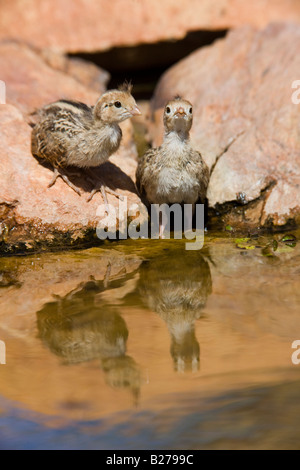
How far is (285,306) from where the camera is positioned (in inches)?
180

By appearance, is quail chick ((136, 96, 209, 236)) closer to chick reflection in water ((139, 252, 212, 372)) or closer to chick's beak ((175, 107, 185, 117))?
chick's beak ((175, 107, 185, 117))

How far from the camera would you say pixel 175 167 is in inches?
252

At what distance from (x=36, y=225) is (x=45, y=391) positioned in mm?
2941

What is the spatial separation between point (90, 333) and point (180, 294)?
40.2 inches

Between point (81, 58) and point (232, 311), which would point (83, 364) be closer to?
point (232, 311)

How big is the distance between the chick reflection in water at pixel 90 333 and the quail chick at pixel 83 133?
1768 mm

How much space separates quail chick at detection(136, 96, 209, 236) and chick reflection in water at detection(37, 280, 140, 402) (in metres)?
1.73

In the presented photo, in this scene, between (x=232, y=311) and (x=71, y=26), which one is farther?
(x=71, y=26)

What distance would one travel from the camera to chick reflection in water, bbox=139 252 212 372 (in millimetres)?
3869

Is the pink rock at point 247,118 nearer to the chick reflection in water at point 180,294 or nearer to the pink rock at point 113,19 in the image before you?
the pink rock at point 113,19

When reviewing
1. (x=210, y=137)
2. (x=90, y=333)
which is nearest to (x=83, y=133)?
(x=210, y=137)

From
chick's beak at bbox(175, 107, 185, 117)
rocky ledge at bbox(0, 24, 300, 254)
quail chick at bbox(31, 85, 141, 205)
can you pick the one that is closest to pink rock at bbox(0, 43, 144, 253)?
rocky ledge at bbox(0, 24, 300, 254)

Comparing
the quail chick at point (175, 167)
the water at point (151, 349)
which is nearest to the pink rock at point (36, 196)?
the water at point (151, 349)
